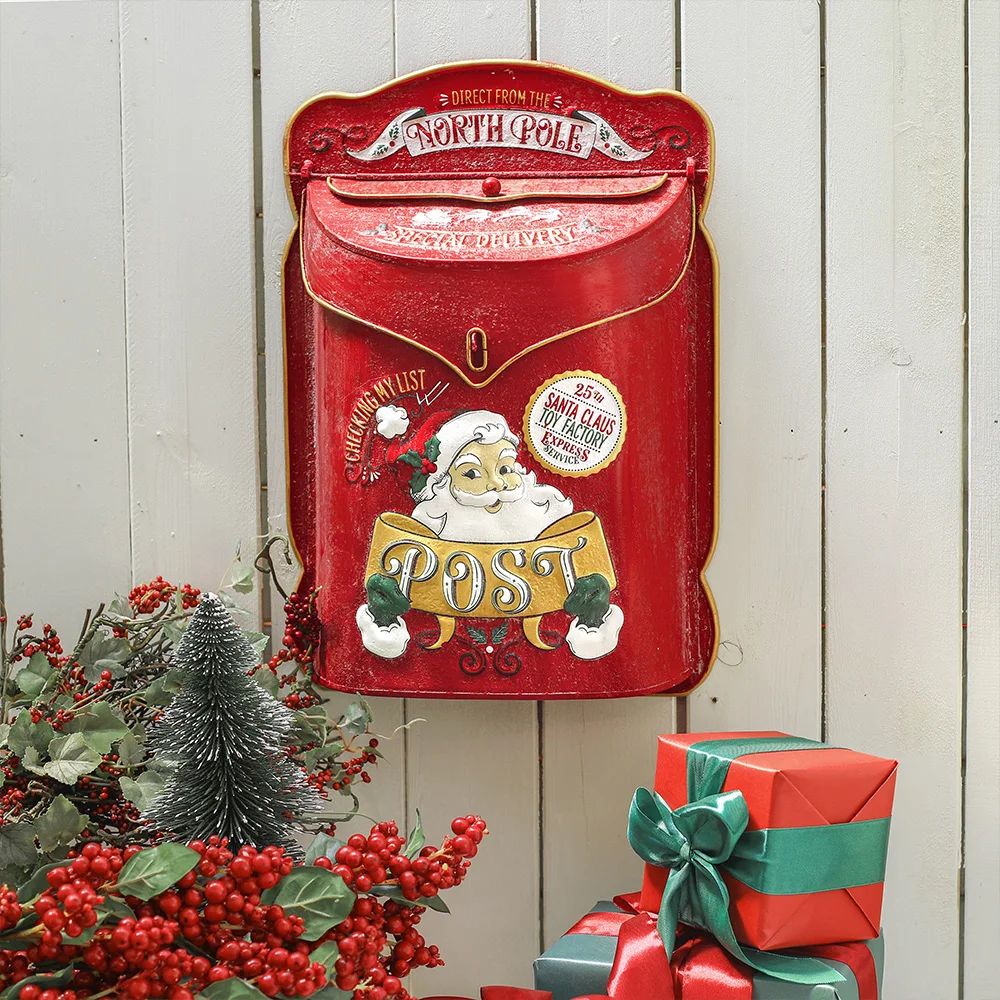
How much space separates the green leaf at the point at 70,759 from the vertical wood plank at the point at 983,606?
2.60 ft

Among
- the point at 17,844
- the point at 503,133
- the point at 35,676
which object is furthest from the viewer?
the point at 503,133

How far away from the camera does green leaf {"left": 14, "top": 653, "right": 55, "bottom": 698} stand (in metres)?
0.78

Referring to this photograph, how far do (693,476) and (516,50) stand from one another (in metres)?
0.44

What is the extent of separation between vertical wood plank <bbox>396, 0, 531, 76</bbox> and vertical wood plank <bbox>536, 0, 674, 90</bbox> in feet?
0.08

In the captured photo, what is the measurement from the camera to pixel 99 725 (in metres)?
0.74

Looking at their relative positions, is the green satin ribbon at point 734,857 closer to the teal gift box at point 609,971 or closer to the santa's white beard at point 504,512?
the teal gift box at point 609,971

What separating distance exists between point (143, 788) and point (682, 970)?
0.42 meters

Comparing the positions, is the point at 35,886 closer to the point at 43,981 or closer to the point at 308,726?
the point at 43,981

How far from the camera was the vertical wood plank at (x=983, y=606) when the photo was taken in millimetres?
944

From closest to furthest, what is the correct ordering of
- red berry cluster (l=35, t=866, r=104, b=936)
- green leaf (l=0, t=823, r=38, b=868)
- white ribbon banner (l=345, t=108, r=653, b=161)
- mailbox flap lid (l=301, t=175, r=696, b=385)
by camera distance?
red berry cluster (l=35, t=866, r=104, b=936) → green leaf (l=0, t=823, r=38, b=868) → mailbox flap lid (l=301, t=175, r=696, b=385) → white ribbon banner (l=345, t=108, r=653, b=161)

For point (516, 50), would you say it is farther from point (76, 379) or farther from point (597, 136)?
point (76, 379)

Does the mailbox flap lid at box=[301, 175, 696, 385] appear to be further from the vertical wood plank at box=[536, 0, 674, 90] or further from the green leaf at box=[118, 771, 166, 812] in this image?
the green leaf at box=[118, 771, 166, 812]

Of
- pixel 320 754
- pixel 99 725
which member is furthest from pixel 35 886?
pixel 320 754

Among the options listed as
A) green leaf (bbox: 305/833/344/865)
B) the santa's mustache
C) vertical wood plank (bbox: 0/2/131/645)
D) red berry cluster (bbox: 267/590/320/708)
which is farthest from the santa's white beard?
vertical wood plank (bbox: 0/2/131/645)
